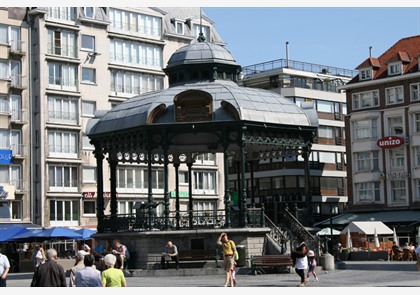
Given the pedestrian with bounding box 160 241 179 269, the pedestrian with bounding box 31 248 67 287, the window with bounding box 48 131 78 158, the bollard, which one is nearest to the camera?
the pedestrian with bounding box 31 248 67 287

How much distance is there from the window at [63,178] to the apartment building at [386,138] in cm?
2309

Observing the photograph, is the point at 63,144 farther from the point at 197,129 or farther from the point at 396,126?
the point at 197,129

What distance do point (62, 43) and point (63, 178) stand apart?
11496mm

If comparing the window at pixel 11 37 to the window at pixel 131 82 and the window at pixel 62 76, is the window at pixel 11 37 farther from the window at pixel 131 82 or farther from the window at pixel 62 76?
the window at pixel 131 82

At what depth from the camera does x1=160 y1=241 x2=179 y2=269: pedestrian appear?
130 feet

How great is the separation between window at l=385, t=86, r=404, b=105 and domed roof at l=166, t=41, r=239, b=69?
4352 cm

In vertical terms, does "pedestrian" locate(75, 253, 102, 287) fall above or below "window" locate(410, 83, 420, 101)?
below

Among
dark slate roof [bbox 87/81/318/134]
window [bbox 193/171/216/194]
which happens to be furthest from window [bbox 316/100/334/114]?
dark slate roof [bbox 87/81/318/134]

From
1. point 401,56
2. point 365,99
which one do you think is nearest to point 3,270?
point 401,56

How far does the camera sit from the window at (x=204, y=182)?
299 feet

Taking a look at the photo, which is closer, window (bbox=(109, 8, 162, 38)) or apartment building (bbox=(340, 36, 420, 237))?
apartment building (bbox=(340, 36, 420, 237))

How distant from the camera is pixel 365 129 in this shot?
8875 centimetres

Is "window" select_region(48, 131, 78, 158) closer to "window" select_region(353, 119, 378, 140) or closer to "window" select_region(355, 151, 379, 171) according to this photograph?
"window" select_region(353, 119, 378, 140)

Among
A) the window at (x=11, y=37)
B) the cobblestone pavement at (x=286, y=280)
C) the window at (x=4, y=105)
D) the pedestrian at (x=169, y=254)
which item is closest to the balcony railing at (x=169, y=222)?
the pedestrian at (x=169, y=254)
